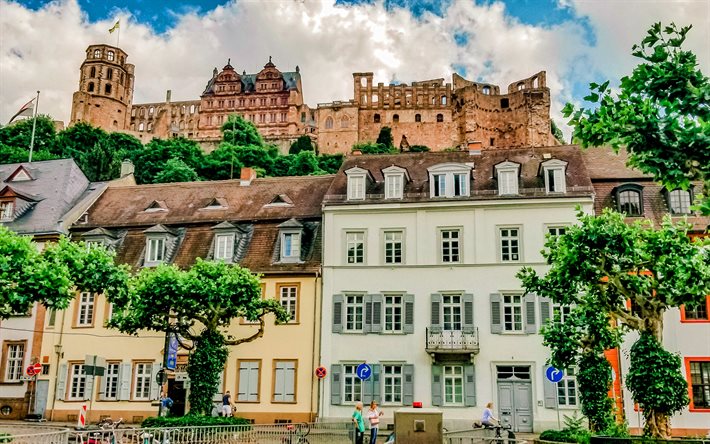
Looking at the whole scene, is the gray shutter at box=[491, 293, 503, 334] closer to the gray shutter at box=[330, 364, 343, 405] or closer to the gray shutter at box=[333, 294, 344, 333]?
the gray shutter at box=[333, 294, 344, 333]

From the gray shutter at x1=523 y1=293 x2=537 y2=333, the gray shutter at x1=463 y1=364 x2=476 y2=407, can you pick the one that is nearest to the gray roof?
the gray shutter at x1=463 y1=364 x2=476 y2=407

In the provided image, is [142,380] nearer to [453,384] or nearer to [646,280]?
[453,384]

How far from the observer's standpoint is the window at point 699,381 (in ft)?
93.5

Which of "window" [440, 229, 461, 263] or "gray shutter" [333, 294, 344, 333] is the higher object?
"window" [440, 229, 461, 263]

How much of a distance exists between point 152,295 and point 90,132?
86254mm

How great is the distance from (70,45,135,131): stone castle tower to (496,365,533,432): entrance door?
123113mm

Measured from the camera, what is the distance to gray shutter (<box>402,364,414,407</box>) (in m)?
30.7

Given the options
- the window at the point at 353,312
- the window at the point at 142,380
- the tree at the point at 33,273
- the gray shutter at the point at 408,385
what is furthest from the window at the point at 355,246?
the tree at the point at 33,273

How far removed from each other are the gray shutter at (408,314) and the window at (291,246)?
5.46 meters

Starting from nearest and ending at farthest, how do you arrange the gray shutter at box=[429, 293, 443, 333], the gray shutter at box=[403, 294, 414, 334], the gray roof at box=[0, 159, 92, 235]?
1. the gray shutter at box=[429, 293, 443, 333]
2. the gray shutter at box=[403, 294, 414, 334]
3. the gray roof at box=[0, 159, 92, 235]

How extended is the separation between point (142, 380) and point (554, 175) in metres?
20.9

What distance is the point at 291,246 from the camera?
3366 centimetres

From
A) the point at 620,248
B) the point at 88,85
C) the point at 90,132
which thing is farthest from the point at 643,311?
the point at 88,85

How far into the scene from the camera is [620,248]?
18.3m
